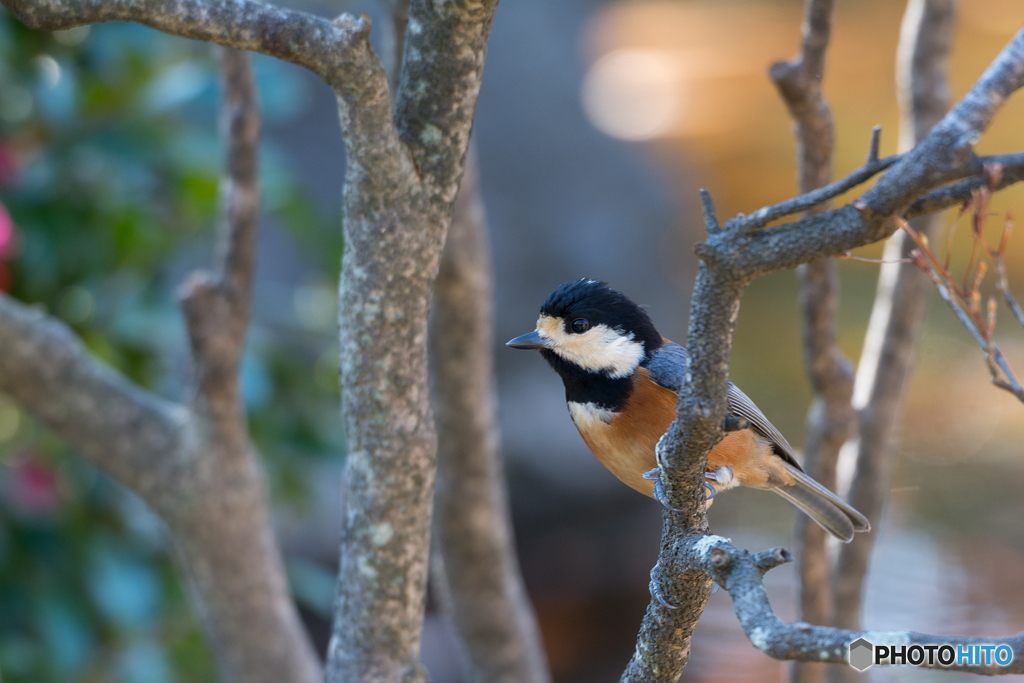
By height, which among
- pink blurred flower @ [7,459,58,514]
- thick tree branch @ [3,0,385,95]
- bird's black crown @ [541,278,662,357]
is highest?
thick tree branch @ [3,0,385,95]

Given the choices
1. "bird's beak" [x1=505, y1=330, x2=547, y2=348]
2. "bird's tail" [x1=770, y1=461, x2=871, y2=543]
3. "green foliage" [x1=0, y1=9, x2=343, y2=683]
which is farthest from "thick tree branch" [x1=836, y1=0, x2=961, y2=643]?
"green foliage" [x1=0, y1=9, x2=343, y2=683]

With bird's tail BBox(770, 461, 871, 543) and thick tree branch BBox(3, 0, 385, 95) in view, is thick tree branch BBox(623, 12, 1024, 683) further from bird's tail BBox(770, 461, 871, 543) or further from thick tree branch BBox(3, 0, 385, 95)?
bird's tail BBox(770, 461, 871, 543)

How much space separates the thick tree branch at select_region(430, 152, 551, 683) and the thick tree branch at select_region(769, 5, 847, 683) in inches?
28.4

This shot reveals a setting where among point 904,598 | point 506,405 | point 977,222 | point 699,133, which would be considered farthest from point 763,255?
point 699,133

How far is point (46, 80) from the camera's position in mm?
2621

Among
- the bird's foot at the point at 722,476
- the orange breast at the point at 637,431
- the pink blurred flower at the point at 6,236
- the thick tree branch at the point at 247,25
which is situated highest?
the thick tree branch at the point at 247,25

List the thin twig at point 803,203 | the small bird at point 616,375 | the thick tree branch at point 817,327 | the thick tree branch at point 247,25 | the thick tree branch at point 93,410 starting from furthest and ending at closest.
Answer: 1. the thick tree branch at point 93,410
2. the thick tree branch at point 817,327
3. the small bird at point 616,375
4. the thick tree branch at point 247,25
5. the thin twig at point 803,203

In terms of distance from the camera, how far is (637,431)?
1729 mm

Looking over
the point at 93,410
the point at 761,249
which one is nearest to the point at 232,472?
the point at 93,410

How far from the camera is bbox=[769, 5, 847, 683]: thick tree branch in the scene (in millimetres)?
1847

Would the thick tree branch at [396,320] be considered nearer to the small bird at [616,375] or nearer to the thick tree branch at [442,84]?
the thick tree branch at [442,84]

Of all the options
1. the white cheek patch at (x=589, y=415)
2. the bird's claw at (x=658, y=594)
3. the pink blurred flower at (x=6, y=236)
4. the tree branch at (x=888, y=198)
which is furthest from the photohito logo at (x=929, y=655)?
the pink blurred flower at (x=6, y=236)

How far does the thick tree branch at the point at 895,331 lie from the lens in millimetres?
2299

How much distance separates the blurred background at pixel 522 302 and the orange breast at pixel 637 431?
53.3 inches
